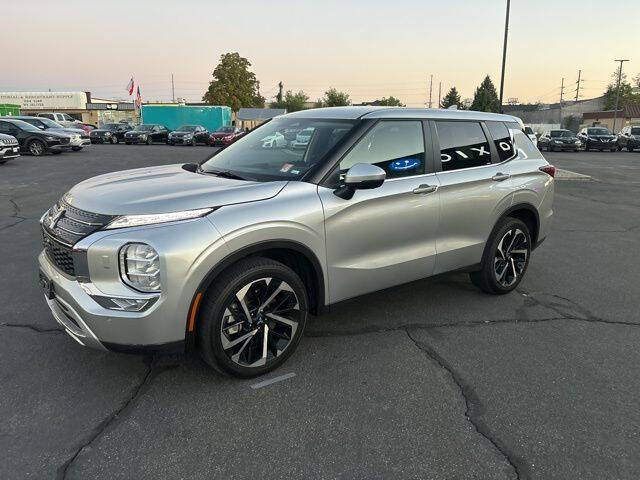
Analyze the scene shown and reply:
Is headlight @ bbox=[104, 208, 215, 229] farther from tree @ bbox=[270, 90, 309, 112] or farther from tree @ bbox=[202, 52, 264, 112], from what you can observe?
tree @ bbox=[270, 90, 309, 112]

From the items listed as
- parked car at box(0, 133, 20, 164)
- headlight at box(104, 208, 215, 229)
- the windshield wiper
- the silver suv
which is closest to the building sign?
parked car at box(0, 133, 20, 164)

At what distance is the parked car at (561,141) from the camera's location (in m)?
31.8

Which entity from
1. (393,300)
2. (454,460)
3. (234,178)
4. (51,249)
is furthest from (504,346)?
(51,249)

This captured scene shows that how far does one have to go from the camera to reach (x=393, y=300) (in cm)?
462

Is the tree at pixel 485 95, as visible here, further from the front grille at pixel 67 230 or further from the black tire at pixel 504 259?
the front grille at pixel 67 230

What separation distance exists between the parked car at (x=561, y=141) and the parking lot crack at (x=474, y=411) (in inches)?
1285

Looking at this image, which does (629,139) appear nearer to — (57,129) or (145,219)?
(57,129)

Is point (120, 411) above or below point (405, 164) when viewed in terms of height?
below

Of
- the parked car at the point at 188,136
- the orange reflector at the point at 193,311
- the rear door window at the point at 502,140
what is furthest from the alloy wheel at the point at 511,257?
the parked car at the point at 188,136

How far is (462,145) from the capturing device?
4281mm

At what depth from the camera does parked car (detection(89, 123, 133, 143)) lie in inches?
1328

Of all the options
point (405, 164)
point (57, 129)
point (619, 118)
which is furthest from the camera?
point (619, 118)

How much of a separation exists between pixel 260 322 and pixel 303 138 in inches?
60.3

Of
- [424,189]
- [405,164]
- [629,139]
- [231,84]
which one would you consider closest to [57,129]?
[405,164]
